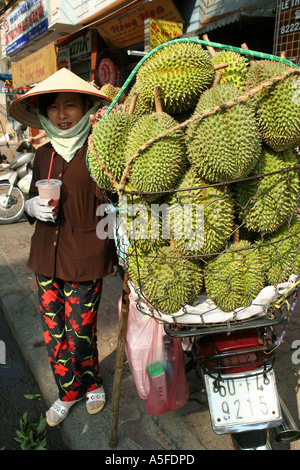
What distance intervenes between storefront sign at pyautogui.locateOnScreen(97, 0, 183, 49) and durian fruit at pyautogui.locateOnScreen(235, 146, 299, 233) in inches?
202

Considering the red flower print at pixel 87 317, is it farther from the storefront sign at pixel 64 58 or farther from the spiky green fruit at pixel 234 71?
the storefront sign at pixel 64 58

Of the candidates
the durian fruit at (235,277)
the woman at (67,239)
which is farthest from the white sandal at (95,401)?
the durian fruit at (235,277)

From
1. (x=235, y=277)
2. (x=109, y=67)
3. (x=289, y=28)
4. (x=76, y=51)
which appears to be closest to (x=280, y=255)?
(x=235, y=277)

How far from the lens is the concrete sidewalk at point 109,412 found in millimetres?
1798

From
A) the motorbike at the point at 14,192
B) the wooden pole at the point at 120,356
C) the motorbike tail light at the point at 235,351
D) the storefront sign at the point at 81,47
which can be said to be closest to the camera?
the motorbike tail light at the point at 235,351

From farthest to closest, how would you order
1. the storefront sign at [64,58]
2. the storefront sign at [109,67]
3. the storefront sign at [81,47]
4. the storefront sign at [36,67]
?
the storefront sign at [64,58] → the storefront sign at [36,67] → the storefront sign at [81,47] → the storefront sign at [109,67]

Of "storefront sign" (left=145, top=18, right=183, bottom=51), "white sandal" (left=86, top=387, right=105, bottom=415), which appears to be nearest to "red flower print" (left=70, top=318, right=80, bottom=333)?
"white sandal" (left=86, top=387, right=105, bottom=415)

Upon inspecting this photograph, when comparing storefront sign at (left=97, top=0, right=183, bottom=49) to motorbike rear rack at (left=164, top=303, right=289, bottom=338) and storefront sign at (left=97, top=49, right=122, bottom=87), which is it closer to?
storefront sign at (left=97, top=49, right=122, bottom=87)

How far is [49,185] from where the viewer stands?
1.68 m

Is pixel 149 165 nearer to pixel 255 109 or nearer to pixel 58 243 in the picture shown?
pixel 255 109

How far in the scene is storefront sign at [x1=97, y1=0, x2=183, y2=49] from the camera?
5.43 meters

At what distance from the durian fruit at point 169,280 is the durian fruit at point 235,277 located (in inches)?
2.5

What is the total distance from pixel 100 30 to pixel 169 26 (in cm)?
353

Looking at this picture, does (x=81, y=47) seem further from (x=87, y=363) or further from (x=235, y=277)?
(x=235, y=277)
